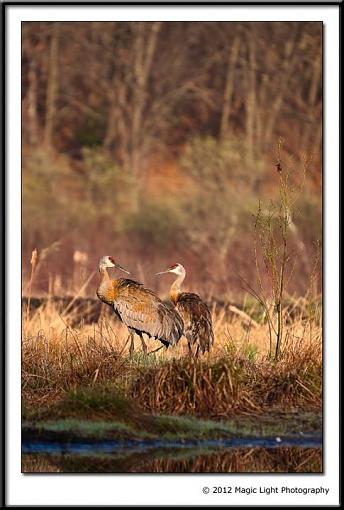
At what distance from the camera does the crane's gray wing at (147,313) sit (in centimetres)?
1079

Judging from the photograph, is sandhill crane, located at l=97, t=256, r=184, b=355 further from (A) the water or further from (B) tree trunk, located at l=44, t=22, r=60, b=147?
(B) tree trunk, located at l=44, t=22, r=60, b=147

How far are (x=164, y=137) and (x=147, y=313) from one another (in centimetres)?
1854

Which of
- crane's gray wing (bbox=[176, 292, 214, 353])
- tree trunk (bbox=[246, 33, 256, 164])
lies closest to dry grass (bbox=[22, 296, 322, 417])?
crane's gray wing (bbox=[176, 292, 214, 353])

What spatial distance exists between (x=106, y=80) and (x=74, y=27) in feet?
4.52

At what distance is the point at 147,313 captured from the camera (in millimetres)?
10844

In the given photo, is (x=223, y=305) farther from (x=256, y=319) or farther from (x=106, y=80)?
(x=106, y=80)

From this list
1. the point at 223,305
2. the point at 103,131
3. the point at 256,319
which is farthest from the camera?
the point at 103,131

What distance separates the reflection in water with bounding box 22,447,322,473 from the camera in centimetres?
866

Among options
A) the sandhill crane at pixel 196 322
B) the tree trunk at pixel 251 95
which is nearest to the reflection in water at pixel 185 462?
the sandhill crane at pixel 196 322

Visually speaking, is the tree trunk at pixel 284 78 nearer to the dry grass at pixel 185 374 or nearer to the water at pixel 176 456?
the dry grass at pixel 185 374

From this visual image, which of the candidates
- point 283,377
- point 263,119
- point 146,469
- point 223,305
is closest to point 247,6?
point 283,377

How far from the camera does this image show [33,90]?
26844 mm

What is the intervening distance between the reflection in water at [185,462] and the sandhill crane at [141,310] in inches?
75.5

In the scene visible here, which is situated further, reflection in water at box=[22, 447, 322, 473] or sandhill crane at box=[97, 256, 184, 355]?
sandhill crane at box=[97, 256, 184, 355]
